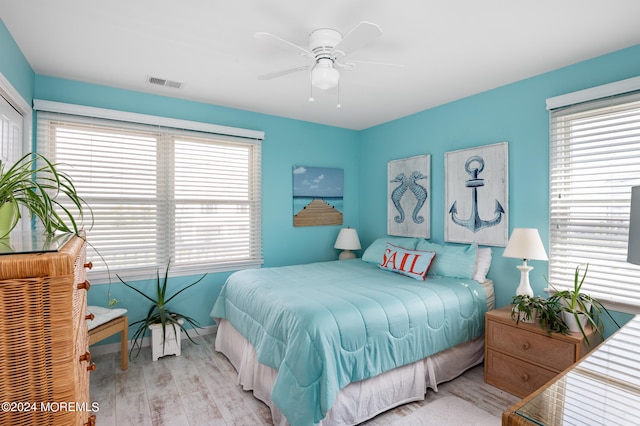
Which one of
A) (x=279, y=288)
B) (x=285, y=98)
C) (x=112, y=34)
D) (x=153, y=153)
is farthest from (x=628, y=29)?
(x=153, y=153)

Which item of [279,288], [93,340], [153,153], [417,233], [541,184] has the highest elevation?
[153,153]

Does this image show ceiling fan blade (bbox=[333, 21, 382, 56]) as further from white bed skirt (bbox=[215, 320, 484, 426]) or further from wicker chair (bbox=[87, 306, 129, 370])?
wicker chair (bbox=[87, 306, 129, 370])

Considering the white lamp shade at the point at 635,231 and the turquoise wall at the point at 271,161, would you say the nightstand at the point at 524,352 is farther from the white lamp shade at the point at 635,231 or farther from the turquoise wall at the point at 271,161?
the turquoise wall at the point at 271,161

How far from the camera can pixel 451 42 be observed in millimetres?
2371

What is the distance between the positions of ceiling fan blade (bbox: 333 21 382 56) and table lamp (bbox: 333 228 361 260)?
2599 mm

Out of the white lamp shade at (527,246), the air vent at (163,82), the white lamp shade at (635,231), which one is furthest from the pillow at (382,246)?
the air vent at (163,82)

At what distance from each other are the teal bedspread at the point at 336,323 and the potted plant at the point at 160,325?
0.46m

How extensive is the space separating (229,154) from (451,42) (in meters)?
2.52

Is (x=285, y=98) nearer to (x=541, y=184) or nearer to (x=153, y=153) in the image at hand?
(x=153, y=153)

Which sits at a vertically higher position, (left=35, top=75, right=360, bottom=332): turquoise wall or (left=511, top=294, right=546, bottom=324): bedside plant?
(left=35, top=75, right=360, bottom=332): turquoise wall

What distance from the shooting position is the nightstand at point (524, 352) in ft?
7.47

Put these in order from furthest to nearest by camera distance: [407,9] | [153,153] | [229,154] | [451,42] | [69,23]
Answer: [229,154], [153,153], [451,42], [69,23], [407,9]

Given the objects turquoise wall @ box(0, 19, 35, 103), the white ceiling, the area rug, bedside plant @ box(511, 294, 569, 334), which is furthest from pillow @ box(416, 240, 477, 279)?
turquoise wall @ box(0, 19, 35, 103)

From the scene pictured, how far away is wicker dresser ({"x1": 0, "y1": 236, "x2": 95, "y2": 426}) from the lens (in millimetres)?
707
